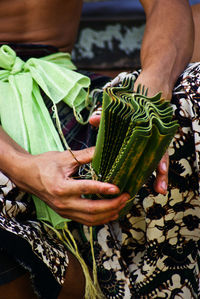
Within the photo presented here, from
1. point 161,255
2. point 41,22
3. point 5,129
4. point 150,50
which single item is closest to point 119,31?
point 41,22

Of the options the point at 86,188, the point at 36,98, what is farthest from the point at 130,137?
the point at 36,98

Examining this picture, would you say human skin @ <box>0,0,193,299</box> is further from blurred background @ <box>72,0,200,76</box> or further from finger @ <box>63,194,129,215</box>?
blurred background @ <box>72,0,200,76</box>

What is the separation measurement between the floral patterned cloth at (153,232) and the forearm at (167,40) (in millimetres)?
40

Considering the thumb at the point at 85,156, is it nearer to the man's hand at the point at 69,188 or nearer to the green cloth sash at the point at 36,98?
the man's hand at the point at 69,188

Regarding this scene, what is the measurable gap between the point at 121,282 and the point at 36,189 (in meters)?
0.30

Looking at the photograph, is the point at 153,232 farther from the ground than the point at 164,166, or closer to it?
closer to it

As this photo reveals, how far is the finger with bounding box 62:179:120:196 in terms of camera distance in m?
0.89

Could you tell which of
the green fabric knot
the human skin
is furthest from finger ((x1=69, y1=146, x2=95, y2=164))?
the green fabric knot

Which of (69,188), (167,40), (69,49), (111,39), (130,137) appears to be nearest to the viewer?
(130,137)

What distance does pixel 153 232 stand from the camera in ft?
3.62

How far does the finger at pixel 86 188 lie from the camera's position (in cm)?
89

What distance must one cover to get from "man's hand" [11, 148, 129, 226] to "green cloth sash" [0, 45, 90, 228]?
0.43ft

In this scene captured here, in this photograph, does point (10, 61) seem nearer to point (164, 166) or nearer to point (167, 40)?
point (167, 40)

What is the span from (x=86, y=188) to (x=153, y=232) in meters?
0.26
